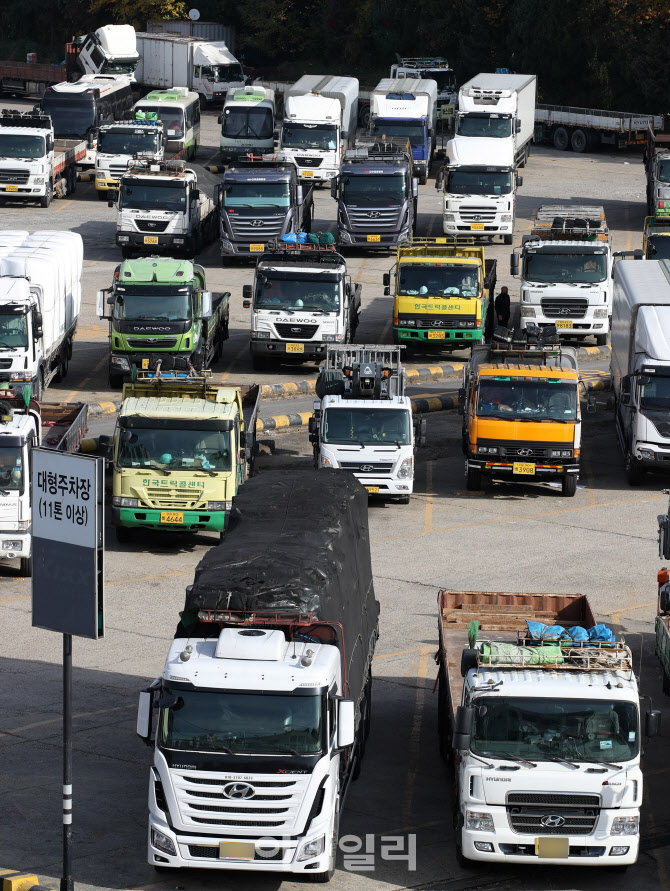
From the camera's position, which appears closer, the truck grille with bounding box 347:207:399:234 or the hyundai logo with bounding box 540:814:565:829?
the hyundai logo with bounding box 540:814:565:829

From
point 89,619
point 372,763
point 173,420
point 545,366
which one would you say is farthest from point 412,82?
point 89,619

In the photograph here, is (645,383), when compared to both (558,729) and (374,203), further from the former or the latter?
(374,203)

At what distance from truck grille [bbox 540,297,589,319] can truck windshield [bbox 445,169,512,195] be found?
A: 35.5 ft

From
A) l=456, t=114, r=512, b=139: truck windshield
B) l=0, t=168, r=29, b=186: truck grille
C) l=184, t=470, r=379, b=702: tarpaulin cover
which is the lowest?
l=0, t=168, r=29, b=186: truck grille

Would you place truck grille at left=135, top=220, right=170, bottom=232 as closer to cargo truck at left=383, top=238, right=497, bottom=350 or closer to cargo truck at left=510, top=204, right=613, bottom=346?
cargo truck at left=383, top=238, right=497, bottom=350

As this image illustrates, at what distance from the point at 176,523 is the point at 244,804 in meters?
11.7

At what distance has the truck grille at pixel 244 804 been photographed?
14328mm

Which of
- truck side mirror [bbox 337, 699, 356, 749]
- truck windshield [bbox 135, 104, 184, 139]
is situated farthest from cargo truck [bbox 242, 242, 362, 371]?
truck windshield [bbox 135, 104, 184, 139]

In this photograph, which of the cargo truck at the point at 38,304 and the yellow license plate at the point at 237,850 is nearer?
the yellow license plate at the point at 237,850

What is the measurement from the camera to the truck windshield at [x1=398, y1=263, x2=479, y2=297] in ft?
124

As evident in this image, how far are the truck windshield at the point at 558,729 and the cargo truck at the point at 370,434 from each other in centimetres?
1353

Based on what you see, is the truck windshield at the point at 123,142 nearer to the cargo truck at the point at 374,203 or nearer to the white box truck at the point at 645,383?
→ the cargo truck at the point at 374,203

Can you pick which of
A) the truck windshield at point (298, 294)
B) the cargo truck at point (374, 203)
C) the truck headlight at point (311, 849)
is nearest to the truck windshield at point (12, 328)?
the truck windshield at point (298, 294)

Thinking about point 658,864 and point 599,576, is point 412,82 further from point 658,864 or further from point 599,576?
point 658,864
